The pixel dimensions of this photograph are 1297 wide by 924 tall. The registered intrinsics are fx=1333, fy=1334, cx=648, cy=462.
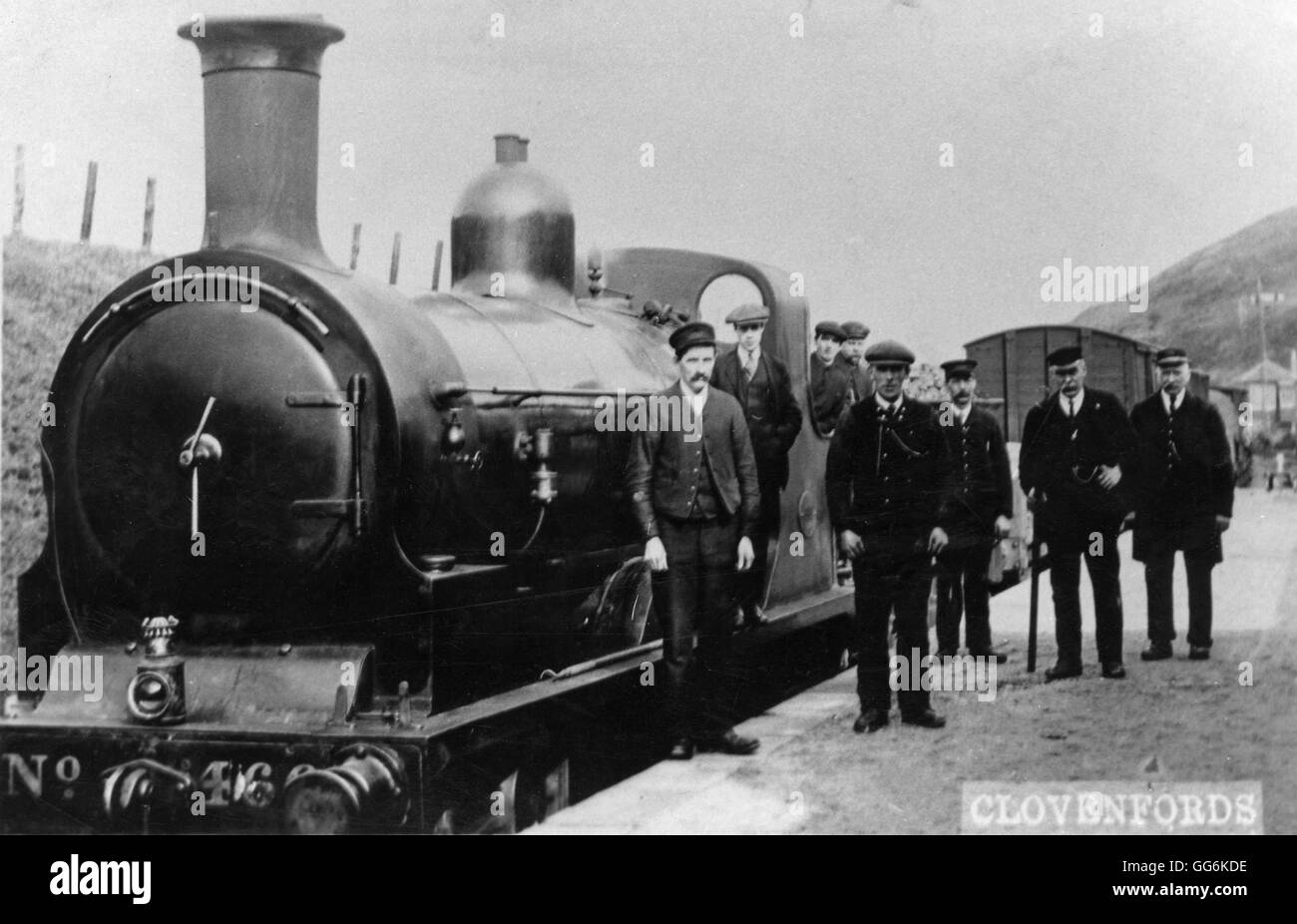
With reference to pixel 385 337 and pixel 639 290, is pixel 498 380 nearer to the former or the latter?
pixel 385 337

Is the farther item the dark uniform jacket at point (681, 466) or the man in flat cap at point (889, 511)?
the man in flat cap at point (889, 511)

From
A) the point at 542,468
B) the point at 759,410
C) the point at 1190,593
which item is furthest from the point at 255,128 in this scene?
the point at 1190,593

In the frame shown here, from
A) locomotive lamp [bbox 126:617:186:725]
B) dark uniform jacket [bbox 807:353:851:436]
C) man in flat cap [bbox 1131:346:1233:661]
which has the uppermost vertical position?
dark uniform jacket [bbox 807:353:851:436]

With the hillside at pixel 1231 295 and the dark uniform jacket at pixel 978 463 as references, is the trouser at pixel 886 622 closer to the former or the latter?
the dark uniform jacket at pixel 978 463

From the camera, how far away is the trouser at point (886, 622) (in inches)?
239

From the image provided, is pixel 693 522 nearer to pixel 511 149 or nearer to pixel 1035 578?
pixel 511 149

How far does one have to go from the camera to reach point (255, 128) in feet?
15.3

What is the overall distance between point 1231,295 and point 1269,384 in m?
2.04

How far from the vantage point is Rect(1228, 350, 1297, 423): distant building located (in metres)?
7.82

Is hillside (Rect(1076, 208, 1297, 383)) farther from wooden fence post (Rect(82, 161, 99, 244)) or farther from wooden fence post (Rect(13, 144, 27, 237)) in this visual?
wooden fence post (Rect(13, 144, 27, 237))

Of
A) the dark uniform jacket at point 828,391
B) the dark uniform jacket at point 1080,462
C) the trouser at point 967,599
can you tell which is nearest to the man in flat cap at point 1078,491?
the dark uniform jacket at point 1080,462

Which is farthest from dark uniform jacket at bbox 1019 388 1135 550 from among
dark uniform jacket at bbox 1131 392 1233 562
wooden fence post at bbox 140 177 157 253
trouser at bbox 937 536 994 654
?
wooden fence post at bbox 140 177 157 253

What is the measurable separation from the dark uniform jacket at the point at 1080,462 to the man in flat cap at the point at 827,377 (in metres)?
1.21

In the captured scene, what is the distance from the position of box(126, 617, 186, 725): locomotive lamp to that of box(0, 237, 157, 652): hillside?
138 inches
